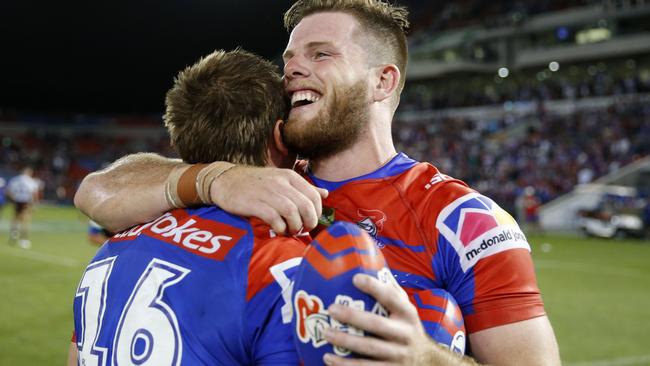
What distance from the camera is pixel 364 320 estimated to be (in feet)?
4.68

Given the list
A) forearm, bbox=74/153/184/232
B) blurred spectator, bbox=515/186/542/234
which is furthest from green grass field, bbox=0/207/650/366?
forearm, bbox=74/153/184/232

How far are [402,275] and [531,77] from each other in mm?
42792

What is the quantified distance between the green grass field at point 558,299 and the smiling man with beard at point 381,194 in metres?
4.68

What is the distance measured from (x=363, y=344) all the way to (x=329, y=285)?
145 mm

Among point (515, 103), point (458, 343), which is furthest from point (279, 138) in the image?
point (515, 103)

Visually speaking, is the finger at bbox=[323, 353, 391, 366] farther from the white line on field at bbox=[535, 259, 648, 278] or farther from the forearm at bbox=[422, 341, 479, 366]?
the white line on field at bbox=[535, 259, 648, 278]

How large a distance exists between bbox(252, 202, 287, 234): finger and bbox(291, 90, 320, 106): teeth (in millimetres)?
715

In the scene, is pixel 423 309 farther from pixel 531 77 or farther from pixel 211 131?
pixel 531 77

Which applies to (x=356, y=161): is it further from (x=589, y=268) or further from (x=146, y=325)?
(x=589, y=268)

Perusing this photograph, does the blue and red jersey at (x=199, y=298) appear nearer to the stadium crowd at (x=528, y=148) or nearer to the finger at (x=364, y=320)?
the finger at (x=364, y=320)

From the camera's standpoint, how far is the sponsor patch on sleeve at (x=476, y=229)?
7.05 feet

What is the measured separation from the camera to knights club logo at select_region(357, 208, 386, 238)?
240 centimetres

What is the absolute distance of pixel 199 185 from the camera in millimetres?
2031

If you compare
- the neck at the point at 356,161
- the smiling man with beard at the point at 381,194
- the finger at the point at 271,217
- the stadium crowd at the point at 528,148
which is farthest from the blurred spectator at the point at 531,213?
the finger at the point at 271,217
